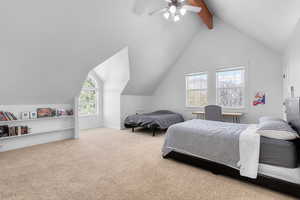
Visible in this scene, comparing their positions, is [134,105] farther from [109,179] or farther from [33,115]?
[109,179]

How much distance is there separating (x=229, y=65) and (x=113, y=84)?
4.14m

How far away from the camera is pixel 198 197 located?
1784mm

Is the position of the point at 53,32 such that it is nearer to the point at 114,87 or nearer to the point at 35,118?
the point at 35,118

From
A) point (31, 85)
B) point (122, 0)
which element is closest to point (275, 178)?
point (122, 0)

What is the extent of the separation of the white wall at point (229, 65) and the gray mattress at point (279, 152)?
2983 mm

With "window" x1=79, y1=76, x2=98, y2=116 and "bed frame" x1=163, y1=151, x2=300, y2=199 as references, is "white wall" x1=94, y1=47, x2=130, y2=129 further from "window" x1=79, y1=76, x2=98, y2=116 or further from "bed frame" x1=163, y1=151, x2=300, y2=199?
"bed frame" x1=163, y1=151, x2=300, y2=199

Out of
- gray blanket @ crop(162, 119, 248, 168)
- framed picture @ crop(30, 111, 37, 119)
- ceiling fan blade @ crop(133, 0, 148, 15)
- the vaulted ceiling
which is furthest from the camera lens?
framed picture @ crop(30, 111, 37, 119)

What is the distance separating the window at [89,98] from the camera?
19.3ft

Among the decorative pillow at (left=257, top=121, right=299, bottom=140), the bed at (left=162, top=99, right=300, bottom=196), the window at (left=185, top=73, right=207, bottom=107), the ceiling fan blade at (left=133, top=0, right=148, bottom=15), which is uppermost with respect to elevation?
the ceiling fan blade at (left=133, top=0, right=148, bottom=15)

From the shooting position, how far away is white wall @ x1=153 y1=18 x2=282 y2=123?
14.1 ft

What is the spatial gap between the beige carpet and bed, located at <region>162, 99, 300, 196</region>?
18cm

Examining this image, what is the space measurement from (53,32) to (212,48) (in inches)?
182

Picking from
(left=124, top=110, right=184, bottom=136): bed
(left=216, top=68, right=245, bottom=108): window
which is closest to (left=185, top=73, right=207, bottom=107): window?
(left=216, top=68, right=245, bottom=108): window

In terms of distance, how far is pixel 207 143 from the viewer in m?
2.42
